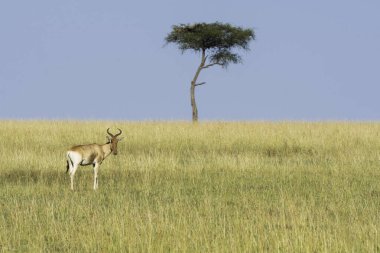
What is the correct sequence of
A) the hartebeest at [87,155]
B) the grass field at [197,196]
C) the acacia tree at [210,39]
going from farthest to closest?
the acacia tree at [210,39] → the hartebeest at [87,155] → the grass field at [197,196]

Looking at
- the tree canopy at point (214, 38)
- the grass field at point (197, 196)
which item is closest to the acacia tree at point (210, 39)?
the tree canopy at point (214, 38)

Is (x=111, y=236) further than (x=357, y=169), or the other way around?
(x=357, y=169)

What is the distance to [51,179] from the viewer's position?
15.9 metres

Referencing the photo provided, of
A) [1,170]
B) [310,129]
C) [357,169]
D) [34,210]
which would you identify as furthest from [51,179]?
[310,129]

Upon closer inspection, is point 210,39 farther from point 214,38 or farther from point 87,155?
point 87,155

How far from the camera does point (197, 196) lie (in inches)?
506

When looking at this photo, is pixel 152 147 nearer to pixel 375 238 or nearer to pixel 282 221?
pixel 282 221

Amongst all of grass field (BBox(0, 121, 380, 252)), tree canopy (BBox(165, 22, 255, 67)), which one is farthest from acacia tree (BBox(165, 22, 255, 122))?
grass field (BBox(0, 121, 380, 252))

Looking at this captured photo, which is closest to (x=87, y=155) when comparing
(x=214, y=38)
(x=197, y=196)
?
(x=197, y=196)

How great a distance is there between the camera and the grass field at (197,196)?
334 inches

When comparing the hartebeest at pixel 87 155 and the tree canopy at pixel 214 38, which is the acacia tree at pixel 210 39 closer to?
the tree canopy at pixel 214 38

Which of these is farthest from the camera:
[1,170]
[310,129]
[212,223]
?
[310,129]

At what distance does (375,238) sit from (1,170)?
38.0 ft

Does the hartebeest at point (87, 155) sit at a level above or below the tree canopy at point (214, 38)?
below
